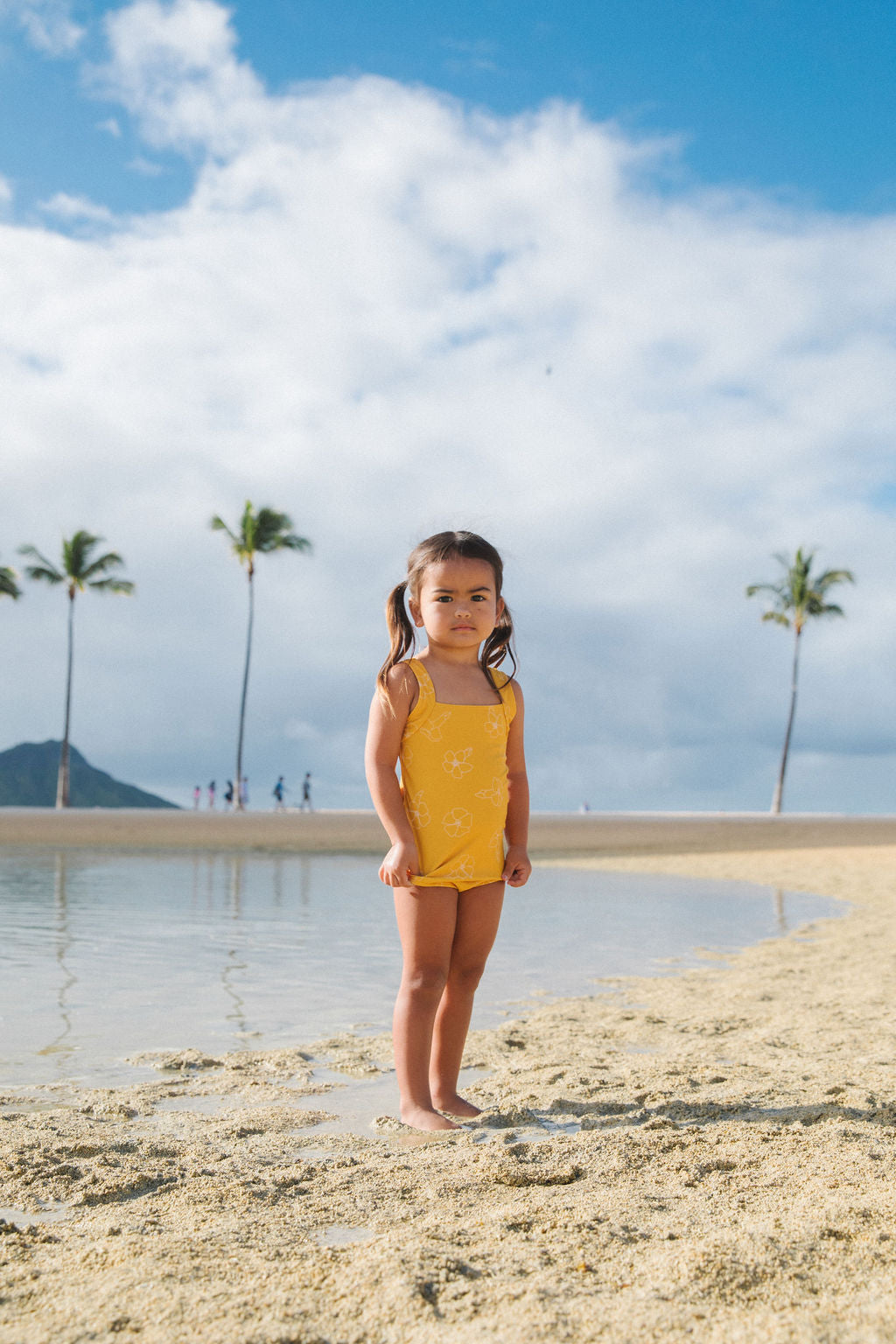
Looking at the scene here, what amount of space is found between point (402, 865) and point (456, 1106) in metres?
0.73

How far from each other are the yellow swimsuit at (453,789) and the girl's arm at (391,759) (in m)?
0.03

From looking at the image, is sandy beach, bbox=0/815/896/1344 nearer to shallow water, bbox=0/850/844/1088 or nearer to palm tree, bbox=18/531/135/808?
shallow water, bbox=0/850/844/1088

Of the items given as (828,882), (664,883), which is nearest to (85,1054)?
(664,883)

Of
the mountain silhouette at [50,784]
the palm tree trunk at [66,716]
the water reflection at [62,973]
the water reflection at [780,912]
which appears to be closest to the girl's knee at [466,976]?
the water reflection at [62,973]

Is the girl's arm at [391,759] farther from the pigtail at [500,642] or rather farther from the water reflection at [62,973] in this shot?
the water reflection at [62,973]

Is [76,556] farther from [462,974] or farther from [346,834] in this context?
[462,974]

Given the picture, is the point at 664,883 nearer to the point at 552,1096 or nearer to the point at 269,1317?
the point at 552,1096

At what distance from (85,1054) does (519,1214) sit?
2.23 meters

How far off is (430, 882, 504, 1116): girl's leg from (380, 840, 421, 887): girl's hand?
21 centimetres

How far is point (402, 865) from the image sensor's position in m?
3.14

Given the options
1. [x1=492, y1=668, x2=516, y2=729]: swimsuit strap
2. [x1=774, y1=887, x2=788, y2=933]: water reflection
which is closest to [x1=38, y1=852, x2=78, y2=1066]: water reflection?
[x1=492, y1=668, x2=516, y2=729]: swimsuit strap

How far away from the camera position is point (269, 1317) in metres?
1.60

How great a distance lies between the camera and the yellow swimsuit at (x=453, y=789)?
10.5 ft

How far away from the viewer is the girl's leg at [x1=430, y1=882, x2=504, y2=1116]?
3.18 metres
